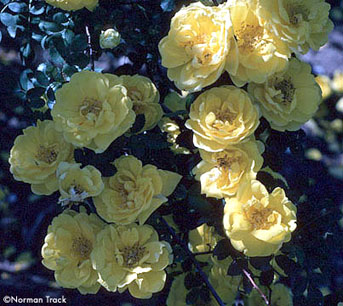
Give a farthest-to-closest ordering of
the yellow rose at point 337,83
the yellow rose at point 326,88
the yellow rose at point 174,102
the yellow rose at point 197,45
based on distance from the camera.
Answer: the yellow rose at point 337,83, the yellow rose at point 326,88, the yellow rose at point 174,102, the yellow rose at point 197,45

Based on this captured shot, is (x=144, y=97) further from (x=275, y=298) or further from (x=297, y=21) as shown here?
(x=275, y=298)

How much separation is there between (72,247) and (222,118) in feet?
1.62

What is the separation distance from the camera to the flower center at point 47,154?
4.37 feet

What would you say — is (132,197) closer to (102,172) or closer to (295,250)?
(102,172)

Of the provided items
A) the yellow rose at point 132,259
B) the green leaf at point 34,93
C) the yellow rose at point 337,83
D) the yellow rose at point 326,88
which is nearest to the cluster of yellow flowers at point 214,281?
the yellow rose at point 132,259

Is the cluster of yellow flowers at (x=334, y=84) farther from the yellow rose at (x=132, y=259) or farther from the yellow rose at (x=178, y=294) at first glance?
the yellow rose at (x=132, y=259)

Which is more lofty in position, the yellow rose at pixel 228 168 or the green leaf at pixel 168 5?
the green leaf at pixel 168 5

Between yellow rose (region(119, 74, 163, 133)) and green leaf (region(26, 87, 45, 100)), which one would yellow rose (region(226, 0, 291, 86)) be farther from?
green leaf (region(26, 87, 45, 100))

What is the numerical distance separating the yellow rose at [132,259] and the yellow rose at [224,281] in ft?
1.09

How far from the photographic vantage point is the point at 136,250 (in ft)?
4.29

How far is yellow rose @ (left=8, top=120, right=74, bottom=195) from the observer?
1301mm

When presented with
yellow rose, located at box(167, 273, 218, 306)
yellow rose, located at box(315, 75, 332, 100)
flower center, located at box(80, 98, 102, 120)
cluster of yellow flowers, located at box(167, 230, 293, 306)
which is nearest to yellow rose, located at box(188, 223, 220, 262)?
cluster of yellow flowers, located at box(167, 230, 293, 306)

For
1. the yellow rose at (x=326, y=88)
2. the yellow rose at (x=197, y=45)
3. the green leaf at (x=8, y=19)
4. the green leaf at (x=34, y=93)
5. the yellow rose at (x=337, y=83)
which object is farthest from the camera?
the yellow rose at (x=337, y=83)

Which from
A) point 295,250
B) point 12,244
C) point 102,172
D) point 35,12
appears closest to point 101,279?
point 102,172
